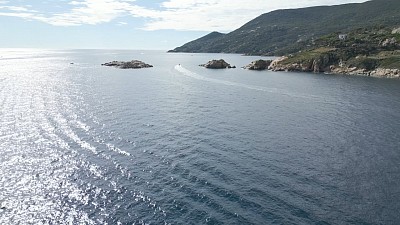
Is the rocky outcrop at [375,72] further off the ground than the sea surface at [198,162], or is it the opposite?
the rocky outcrop at [375,72]

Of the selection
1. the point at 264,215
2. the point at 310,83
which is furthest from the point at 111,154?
the point at 310,83

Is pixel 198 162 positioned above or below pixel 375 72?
below

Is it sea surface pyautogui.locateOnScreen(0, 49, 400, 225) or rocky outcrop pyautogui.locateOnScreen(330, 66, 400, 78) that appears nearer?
sea surface pyautogui.locateOnScreen(0, 49, 400, 225)

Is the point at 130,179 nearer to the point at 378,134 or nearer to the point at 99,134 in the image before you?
the point at 99,134

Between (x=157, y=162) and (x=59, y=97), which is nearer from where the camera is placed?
(x=157, y=162)

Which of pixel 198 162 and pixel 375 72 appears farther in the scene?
pixel 375 72

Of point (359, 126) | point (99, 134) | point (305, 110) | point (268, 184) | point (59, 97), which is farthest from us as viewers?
point (59, 97)

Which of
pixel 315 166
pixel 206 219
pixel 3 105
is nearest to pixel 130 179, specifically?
pixel 206 219

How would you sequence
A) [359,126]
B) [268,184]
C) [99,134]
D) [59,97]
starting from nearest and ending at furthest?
1. [268,184]
2. [99,134]
3. [359,126]
4. [59,97]
